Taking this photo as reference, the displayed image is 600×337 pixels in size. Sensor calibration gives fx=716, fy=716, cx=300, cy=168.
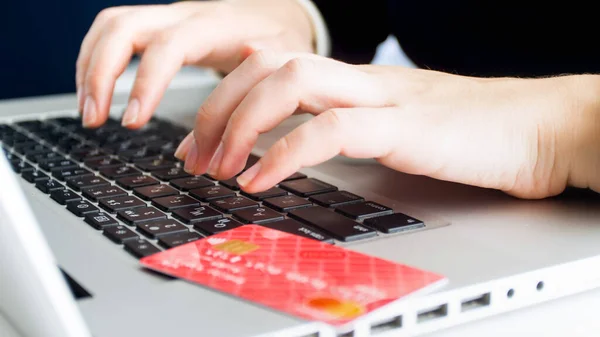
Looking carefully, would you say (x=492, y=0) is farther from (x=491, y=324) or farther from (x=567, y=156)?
(x=491, y=324)

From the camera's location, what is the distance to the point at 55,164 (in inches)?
28.7

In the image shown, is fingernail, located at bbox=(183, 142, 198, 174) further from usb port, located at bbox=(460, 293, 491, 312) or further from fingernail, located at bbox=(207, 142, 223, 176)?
usb port, located at bbox=(460, 293, 491, 312)

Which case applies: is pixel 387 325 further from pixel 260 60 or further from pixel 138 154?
pixel 138 154

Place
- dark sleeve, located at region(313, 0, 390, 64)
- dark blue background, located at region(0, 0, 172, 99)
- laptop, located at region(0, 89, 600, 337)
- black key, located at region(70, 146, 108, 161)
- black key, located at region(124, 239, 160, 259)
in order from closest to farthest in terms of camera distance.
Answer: laptop, located at region(0, 89, 600, 337) → black key, located at region(124, 239, 160, 259) → black key, located at region(70, 146, 108, 161) → dark sleeve, located at region(313, 0, 390, 64) → dark blue background, located at region(0, 0, 172, 99)

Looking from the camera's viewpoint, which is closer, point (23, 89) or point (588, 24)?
point (588, 24)

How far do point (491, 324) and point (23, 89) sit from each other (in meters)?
1.62

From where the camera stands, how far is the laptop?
0.35 meters

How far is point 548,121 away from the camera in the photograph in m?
0.58

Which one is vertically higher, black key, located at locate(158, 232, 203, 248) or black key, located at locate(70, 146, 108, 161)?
black key, located at locate(158, 232, 203, 248)

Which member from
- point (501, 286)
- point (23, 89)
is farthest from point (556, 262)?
point (23, 89)

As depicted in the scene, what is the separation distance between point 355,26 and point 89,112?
0.57m

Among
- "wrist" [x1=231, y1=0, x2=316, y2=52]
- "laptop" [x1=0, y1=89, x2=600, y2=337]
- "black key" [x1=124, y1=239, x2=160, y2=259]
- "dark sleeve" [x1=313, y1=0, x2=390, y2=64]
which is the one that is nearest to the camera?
"laptop" [x1=0, y1=89, x2=600, y2=337]

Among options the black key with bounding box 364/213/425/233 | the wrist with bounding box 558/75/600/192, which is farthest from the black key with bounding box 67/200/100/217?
the wrist with bounding box 558/75/600/192

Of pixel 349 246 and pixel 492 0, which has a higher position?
pixel 492 0
